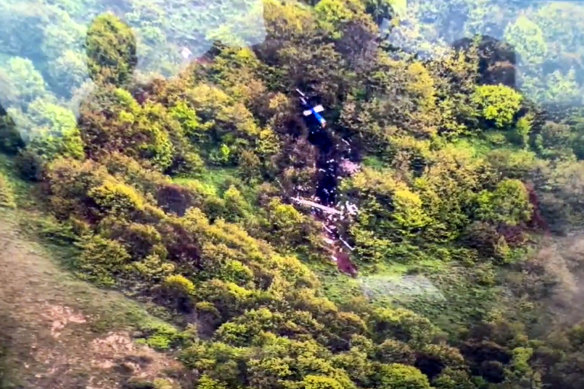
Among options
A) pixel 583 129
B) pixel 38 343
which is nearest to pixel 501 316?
pixel 583 129

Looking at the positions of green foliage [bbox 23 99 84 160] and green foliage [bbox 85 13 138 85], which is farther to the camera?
green foliage [bbox 85 13 138 85]

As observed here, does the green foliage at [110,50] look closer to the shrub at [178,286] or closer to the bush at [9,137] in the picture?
the bush at [9,137]

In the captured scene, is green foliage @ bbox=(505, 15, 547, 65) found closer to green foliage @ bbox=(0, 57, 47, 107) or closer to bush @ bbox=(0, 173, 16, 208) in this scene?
green foliage @ bbox=(0, 57, 47, 107)

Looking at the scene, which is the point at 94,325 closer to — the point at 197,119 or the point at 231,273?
the point at 231,273

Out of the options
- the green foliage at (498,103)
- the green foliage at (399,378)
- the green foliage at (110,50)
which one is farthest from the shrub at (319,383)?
the green foliage at (110,50)

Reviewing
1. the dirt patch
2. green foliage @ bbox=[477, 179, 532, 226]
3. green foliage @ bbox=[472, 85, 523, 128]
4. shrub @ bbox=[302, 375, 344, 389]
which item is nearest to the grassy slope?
shrub @ bbox=[302, 375, 344, 389]

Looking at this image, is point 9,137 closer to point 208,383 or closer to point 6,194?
point 6,194

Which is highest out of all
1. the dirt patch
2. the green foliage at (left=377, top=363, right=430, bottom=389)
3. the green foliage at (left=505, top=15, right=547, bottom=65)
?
the green foliage at (left=505, top=15, right=547, bottom=65)
